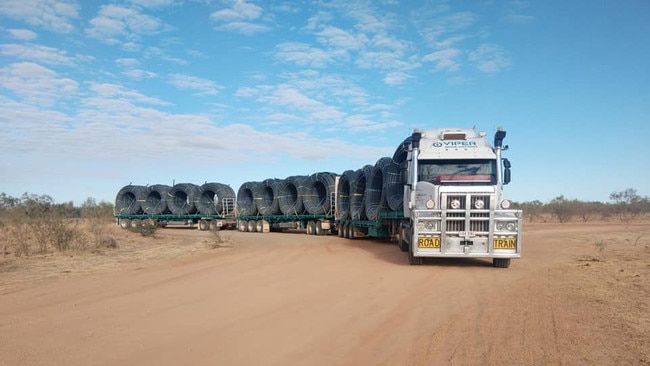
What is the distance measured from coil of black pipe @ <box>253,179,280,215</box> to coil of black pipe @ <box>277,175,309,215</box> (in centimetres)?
80

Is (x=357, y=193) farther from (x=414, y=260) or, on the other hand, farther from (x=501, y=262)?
(x=501, y=262)

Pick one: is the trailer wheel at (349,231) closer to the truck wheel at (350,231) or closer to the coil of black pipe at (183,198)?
the truck wheel at (350,231)

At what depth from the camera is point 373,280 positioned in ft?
32.0

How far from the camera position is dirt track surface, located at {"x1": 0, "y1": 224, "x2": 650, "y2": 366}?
4.92m

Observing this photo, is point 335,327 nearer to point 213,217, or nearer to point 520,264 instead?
point 520,264

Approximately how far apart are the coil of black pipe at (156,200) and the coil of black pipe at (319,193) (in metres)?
14.3

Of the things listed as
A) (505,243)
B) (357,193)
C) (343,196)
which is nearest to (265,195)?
(343,196)

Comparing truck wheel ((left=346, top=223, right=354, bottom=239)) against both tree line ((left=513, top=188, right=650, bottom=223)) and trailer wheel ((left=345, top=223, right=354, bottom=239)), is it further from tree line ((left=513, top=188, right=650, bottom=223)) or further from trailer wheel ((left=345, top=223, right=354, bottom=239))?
tree line ((left=513, top=188, right=650, bottom=223))

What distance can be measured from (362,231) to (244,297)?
1516cm

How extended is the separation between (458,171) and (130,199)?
34.6m

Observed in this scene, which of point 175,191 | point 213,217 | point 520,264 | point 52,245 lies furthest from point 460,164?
point 175,191

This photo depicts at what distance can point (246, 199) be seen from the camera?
34.6m

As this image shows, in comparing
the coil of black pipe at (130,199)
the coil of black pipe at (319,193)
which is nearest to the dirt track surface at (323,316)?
the coil of black pipe at (319,193)

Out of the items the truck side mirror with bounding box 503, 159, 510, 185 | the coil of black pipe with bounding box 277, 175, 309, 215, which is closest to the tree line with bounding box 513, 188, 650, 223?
the coil of black pipe with bounding box 277, 175, 309, 215
